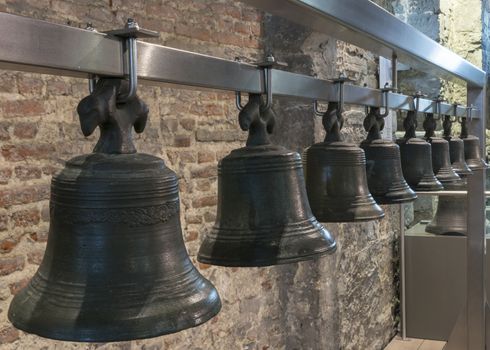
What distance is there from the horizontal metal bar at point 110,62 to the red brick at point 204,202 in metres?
1.41

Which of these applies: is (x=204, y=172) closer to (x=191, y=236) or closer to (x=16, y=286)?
(x=191, y=236)

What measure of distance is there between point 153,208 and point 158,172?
0.19 feet

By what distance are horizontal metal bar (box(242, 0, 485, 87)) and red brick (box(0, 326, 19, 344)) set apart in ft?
4.42

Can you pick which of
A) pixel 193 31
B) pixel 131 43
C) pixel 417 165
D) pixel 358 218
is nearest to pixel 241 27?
pixel 193 31

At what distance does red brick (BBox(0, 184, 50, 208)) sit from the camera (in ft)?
7.14

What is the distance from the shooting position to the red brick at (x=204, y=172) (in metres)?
3.09

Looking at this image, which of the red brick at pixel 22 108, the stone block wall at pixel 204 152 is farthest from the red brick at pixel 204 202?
the red brick at pixel 22 108

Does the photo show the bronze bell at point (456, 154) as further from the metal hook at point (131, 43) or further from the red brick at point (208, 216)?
the metal hook at point (131, 43)

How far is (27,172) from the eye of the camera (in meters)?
2.25

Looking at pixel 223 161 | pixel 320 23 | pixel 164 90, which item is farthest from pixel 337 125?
pixel 164 90

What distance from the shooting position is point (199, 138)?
311 cm

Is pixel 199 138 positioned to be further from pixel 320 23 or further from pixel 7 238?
pixel 320 23

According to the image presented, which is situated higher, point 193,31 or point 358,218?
point 193,31

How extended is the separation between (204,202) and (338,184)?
1421mm
